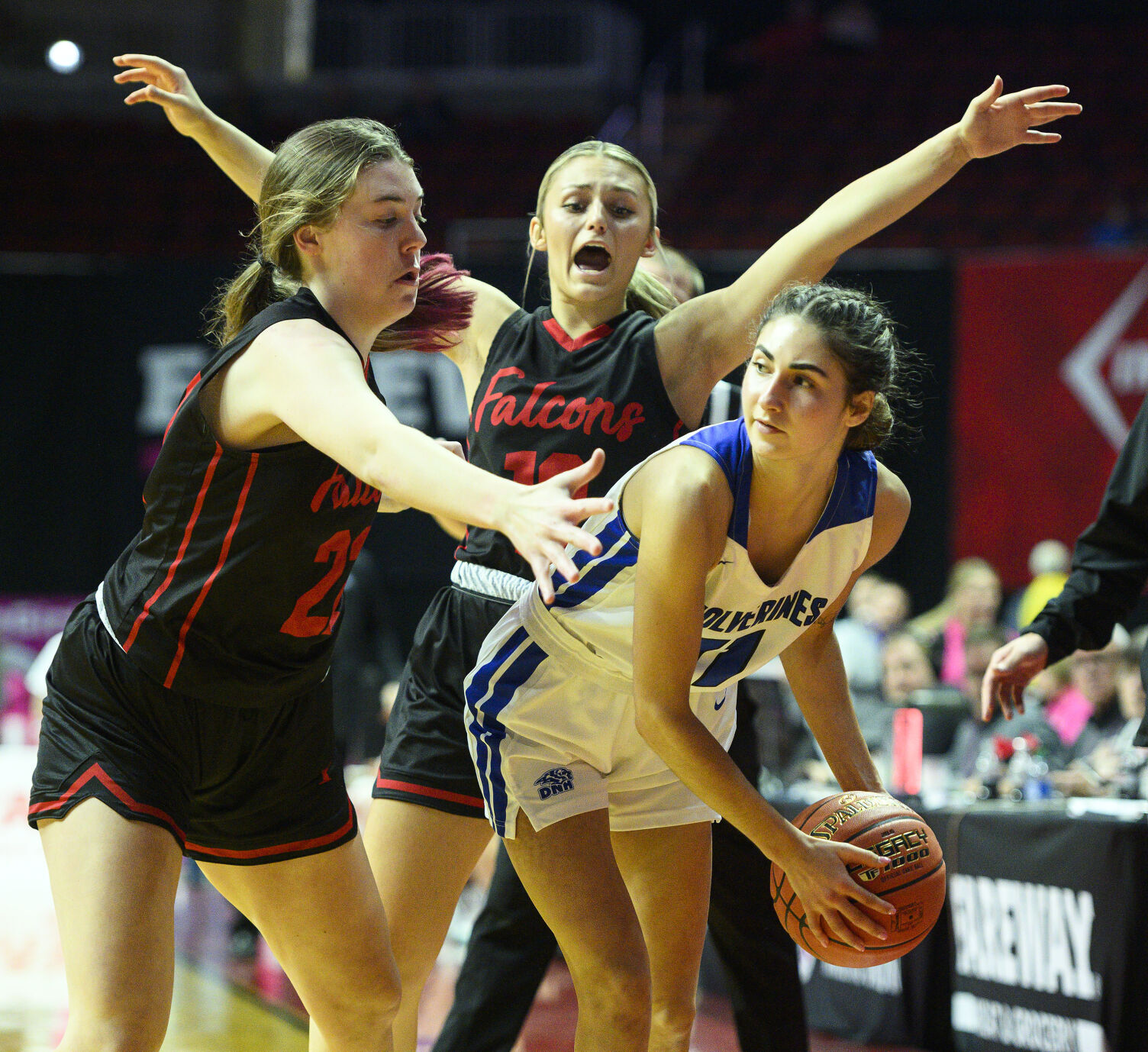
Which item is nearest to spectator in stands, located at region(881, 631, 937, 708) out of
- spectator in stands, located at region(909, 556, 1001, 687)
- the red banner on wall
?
spectator in stands, located at region(909, 556, 1001, 687)

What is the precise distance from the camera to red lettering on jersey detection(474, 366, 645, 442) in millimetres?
2885

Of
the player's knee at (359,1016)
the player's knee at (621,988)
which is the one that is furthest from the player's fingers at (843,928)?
the player's knee at (359,1016)

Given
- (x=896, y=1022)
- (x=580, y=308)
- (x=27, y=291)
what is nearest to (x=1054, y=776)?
(x=896, y=1022)

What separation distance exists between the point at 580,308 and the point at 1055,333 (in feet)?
22.0

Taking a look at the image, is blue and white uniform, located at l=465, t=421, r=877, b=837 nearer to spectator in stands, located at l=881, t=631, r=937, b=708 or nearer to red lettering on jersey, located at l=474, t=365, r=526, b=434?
red lettering on jersey, located at l=474, t=365, r=526, b=434

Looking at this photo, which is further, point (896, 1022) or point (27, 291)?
point (27, 291)

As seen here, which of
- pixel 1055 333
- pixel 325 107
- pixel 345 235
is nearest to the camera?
pixel 345 235

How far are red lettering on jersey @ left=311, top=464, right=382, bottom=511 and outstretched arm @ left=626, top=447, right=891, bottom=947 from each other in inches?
18.4

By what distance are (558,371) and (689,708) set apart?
0.94m

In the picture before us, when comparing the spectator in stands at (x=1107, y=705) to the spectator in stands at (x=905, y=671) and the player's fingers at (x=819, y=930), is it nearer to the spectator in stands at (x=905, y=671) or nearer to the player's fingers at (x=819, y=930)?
the spectator in stands at (x=905, y=671)

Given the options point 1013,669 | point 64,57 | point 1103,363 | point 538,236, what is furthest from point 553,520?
point 64,57

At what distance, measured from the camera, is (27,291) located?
438 inches

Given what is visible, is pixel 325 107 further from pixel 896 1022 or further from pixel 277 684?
pixel 277 684

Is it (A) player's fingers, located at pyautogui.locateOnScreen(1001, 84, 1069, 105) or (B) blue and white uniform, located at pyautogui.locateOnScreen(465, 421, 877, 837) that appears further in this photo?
(A) player's fingers, located at pyautogui.locateOnScreen(1001, 84, 1069, 105)
